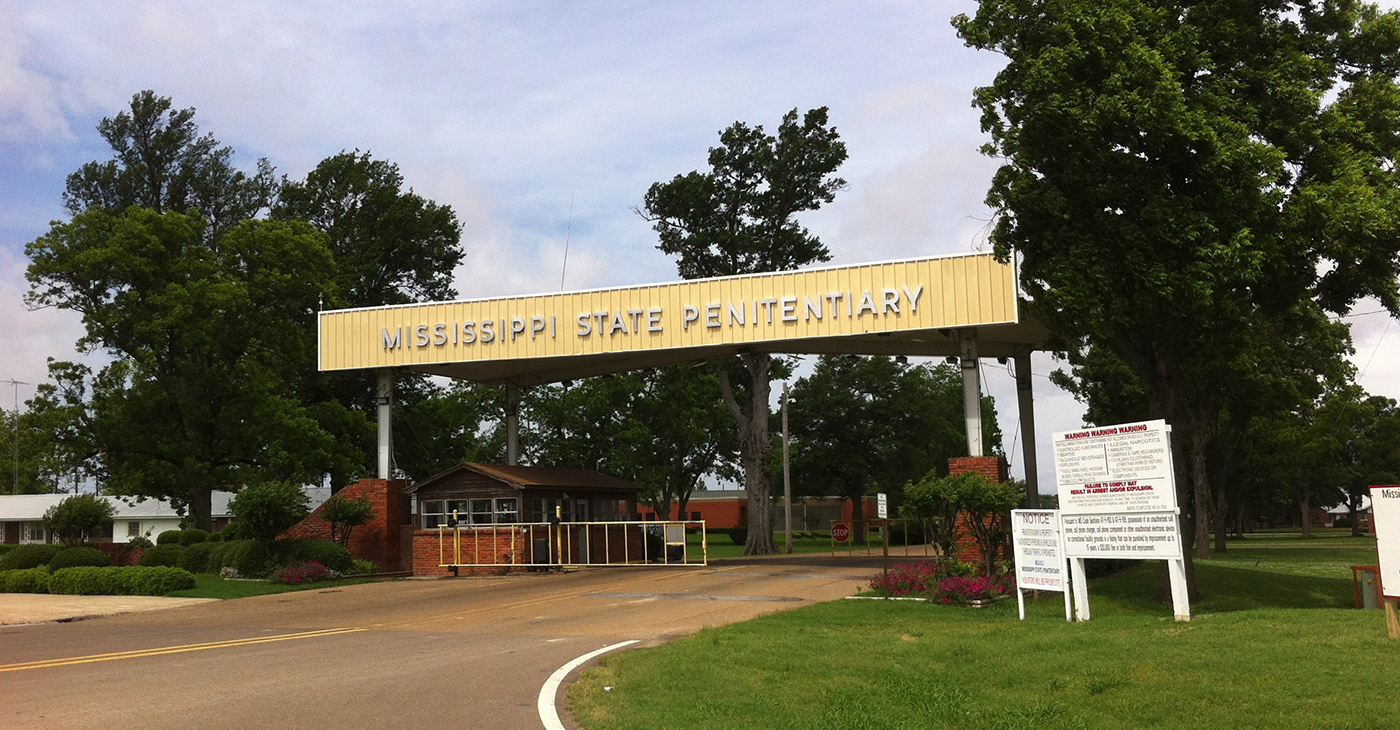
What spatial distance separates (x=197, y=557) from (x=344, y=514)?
170 inches

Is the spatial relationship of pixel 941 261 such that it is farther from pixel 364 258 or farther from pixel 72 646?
pixel 364 258

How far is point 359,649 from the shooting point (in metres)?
14.1

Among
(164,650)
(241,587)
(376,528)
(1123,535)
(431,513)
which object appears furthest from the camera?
(431,513)

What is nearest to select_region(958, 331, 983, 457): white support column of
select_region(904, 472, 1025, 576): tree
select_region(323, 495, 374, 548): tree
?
select_region(904, 472, 1025, 576): tree

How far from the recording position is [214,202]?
175 ft

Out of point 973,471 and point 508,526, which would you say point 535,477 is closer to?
point 508,526

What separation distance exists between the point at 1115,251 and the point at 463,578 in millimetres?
18690

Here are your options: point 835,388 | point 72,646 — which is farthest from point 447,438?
point 72,646

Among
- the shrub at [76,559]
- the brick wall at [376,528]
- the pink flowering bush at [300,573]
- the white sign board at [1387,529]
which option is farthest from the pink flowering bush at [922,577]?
the shrub at [76,559]

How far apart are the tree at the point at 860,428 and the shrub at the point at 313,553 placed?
138 feet

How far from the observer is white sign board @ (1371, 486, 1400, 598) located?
454 inches

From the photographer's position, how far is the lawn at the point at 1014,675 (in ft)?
27.8

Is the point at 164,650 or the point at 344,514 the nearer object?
the point at 164,650

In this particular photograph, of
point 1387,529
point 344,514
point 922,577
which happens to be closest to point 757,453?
point 344,514
